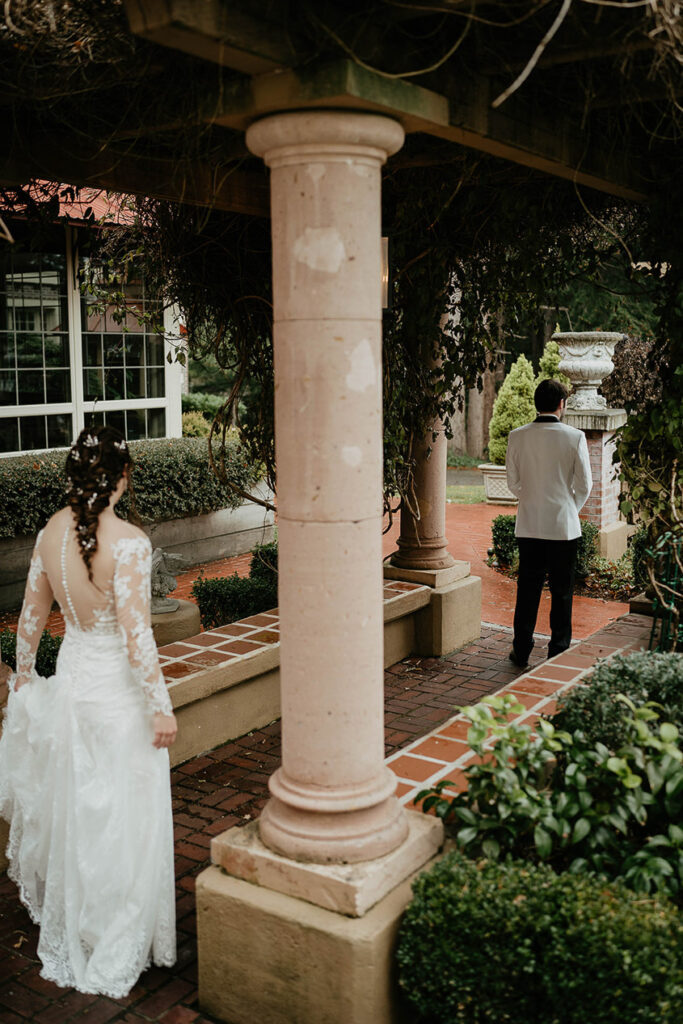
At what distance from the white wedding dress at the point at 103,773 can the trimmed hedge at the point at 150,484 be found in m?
5.61

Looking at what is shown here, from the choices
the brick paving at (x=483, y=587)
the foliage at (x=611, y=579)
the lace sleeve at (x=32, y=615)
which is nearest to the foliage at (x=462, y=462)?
the brick paving at (x=483, y=587)

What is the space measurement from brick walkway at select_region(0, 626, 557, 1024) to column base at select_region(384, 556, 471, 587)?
58 cm

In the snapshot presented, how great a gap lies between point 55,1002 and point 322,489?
2.15 metres

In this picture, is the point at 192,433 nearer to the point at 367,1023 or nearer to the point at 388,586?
the point at 388,586

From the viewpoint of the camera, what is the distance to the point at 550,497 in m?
6.64

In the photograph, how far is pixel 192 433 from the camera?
1442 centimetres

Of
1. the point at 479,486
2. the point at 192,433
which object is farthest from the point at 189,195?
the point at 479,486

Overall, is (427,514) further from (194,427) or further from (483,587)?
(194,427)

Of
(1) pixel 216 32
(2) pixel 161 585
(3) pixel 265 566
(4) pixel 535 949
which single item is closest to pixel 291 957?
(4) pixel 535 949

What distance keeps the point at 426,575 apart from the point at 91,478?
13.9 feet

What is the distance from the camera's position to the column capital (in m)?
2.99

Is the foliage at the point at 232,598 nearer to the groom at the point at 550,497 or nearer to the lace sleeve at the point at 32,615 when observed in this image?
the groom at the point at 550,497

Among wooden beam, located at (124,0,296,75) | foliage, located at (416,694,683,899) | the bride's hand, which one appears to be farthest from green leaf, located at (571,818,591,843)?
wooden beam, located at (124,0,296,75)

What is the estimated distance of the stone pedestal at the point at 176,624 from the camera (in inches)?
279
